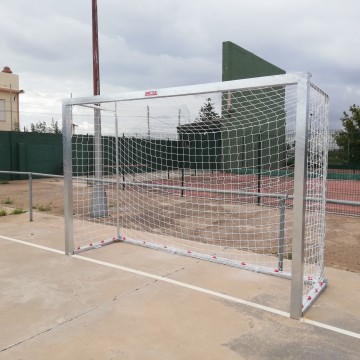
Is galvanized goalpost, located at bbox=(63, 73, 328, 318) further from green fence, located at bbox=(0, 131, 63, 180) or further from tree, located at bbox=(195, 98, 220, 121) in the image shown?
green fence, located at bbox=(0, 131, 63, 180)

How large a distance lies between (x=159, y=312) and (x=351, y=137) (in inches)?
787

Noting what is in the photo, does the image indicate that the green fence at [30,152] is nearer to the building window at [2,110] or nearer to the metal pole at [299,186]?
the building window at [2,110]

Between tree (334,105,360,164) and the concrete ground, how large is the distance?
13411 mm

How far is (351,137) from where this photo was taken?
20.8m

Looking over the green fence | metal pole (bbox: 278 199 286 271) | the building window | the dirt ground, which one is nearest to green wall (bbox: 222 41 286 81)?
the dirt ground

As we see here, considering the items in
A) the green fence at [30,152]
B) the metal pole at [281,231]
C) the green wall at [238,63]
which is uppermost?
the green wall at [238,63]

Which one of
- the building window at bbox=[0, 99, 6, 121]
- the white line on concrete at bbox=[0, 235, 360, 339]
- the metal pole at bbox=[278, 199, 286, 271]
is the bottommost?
the white line on concrete at bbox=[0, 235, 360, 339]

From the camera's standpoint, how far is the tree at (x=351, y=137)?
18.5 m

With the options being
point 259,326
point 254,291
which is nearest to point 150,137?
point 254,291

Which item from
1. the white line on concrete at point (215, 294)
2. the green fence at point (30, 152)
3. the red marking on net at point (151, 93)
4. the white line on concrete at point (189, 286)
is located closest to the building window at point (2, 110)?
the green fence at point (30, 152)

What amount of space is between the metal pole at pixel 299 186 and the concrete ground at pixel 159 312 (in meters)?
0.27

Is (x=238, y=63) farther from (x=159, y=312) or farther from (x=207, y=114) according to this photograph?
(x=159, y=312)

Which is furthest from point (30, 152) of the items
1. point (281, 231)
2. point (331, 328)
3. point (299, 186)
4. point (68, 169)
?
point (331, 328)

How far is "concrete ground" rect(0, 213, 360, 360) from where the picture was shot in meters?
2.96
